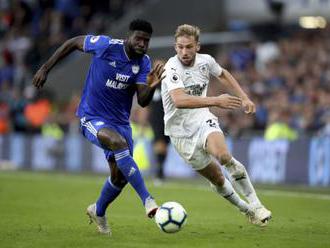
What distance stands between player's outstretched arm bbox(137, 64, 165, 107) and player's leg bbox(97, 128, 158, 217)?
0.53m

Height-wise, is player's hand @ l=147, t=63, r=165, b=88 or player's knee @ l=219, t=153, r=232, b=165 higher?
player's hand @ l=147, t=63, r=165, b=88

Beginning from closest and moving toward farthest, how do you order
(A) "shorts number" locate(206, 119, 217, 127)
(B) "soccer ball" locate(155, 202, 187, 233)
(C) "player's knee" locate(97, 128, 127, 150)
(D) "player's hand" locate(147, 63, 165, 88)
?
(B) "soccer ball" locate(155, 202, 187, 233) < (D) "player's hand" locate(147, 63, 165, 88) < (C) "player's knee" locate(97, 128, 127, 150) < (A) "shorts number" locate(206, 119, 217, 127)

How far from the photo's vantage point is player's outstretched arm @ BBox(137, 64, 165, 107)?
9086 millimetres

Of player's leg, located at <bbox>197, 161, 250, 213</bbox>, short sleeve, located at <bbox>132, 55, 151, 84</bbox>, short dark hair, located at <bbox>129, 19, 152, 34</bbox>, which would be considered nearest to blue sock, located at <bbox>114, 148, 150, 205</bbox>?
short sleeve, located at <bbox>132, 55, 151, 84</bbox>

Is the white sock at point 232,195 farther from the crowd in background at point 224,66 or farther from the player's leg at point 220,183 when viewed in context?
the crowd in background at point 224,66

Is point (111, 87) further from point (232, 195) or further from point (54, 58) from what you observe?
point (232, 195)

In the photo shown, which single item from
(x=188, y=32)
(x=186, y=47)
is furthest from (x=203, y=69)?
(x=188, y=32)

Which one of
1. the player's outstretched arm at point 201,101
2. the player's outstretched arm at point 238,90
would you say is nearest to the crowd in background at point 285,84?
the player's outstretched arm at point 238,90

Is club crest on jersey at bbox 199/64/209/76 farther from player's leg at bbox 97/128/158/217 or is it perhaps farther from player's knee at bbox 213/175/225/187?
player's leg at bbox 97/128/158/217

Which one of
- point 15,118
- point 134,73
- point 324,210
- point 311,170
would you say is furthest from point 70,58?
point 134,73

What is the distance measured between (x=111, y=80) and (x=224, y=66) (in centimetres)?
1588

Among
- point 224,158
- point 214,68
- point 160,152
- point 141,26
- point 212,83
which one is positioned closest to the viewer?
point 141,26

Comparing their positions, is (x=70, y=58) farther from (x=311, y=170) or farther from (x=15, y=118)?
(x=311, y=170)

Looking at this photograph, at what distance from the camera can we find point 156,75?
9.16m
